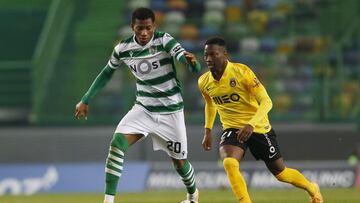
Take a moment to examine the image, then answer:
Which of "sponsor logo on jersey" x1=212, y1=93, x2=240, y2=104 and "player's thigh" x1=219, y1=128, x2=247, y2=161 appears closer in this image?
"player's thigh" x1=219, y1=128, x2=247, y2=161

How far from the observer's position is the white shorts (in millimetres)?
11211

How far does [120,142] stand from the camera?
35.8 feet

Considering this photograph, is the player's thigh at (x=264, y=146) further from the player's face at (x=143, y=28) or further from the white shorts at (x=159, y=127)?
the player's face at (x=143, y=28)

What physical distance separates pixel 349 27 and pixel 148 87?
13.4 m

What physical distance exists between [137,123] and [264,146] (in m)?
1.44

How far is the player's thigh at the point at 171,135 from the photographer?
37.5ft

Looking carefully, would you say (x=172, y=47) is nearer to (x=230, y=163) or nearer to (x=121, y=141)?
(x=121, y=141)

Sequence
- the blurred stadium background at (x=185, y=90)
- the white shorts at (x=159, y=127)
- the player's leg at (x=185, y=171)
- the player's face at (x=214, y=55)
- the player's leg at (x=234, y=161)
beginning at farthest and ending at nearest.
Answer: the blurred stadium background at (x=185, y=90), the player's leg at (x=185, y=171), the white shorts at (x=159, y=127), the player's face at (x=214, y=55), the player's leg at (x=234, y=161)

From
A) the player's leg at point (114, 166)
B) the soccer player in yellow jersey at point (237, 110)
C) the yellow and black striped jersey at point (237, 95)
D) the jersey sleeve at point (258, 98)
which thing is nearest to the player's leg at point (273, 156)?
the soccer player in yellow jersey at point (237, 110)

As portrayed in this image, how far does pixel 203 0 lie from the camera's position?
25.7 m

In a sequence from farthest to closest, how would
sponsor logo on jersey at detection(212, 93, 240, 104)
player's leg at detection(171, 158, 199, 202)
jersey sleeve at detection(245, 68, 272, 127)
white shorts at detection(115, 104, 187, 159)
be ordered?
1. player's leg at detection(171, 158, 199, 202)
2. white shorts at detection(115, 104, 187, 159)
3. sponsor logo on jersey at detection(212, 93, 240, 104)
4. jersey sleeve at detection(245, 68, 272, 127)

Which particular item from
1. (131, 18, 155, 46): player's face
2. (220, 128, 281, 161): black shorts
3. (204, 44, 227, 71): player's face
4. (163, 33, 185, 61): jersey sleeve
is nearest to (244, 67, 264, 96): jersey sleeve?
(204, 44, 227, 71): player's face

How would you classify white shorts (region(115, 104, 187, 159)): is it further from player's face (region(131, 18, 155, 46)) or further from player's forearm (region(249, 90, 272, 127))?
player's forearm (region(249, 90, 272, 127))

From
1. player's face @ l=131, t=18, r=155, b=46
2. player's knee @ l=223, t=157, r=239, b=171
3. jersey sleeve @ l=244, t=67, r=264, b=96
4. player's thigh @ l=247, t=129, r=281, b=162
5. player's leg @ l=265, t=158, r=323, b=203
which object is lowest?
player's leg @ l=265, t=158, r=323, b=203
